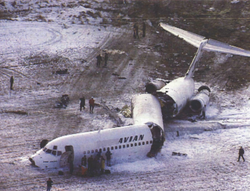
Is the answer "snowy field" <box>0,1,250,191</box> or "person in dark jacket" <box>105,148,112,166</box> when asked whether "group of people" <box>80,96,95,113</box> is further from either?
"person in dark jacket" <box>105,148,112,166</box>

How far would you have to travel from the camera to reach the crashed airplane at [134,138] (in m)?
33.0

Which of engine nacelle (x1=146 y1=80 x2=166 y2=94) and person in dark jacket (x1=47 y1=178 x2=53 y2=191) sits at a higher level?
engine nacelle (x1=146 y1=80 x2=166 y2=94)

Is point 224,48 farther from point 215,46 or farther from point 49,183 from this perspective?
point 49,183

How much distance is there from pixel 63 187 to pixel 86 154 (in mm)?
3434

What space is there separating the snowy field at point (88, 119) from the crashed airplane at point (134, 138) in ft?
3.07

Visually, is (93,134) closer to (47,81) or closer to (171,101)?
(171,101)

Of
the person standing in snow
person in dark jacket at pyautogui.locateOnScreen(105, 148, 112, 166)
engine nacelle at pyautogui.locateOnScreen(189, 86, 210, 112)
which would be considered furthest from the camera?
the person standing in snow

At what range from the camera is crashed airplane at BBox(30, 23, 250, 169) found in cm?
3300

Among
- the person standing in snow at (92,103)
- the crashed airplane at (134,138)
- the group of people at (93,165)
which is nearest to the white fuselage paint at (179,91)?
the crashed airplane at (134,138)

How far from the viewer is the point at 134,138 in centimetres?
3503

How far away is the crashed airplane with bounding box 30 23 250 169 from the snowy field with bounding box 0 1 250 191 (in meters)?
0.94

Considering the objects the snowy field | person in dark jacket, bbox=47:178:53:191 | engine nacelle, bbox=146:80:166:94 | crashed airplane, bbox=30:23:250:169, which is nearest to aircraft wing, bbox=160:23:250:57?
crashed airplane, bbox=30:23:250:169

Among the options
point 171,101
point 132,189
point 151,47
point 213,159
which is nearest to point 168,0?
point 151,47

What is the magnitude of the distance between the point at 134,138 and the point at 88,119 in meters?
9.69
